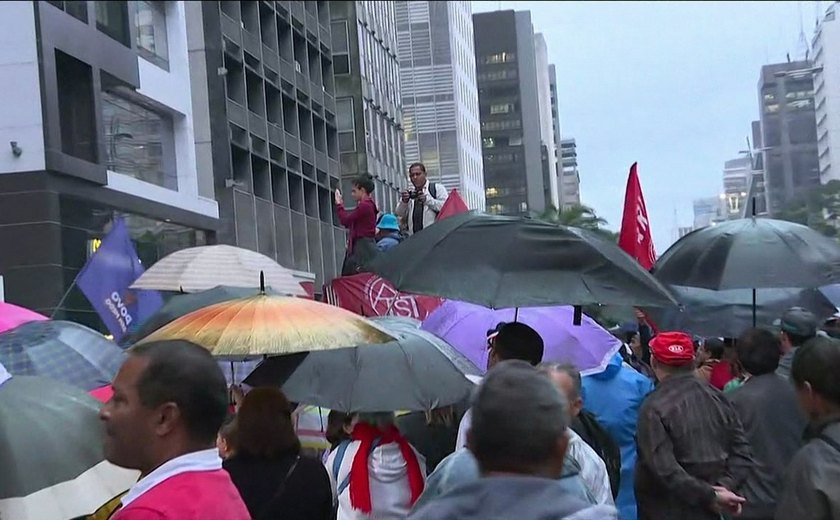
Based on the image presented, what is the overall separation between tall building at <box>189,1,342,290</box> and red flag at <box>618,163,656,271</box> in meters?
21.0

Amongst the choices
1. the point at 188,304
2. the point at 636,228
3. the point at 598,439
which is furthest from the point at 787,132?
the point at 598,439

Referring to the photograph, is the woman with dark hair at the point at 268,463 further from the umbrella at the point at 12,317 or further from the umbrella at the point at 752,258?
the umbrella at the point at 752,258

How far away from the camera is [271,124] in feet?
132

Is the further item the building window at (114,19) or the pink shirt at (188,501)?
the building window at (114,19)

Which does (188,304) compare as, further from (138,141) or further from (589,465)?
(138,141)

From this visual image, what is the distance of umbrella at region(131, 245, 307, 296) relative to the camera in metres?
10.2

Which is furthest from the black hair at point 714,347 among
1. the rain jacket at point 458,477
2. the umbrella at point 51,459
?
the umbrella at point 51,459

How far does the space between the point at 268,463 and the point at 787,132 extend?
13660mm

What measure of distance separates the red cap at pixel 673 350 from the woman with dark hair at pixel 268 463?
1.93 m

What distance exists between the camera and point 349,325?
5.29m

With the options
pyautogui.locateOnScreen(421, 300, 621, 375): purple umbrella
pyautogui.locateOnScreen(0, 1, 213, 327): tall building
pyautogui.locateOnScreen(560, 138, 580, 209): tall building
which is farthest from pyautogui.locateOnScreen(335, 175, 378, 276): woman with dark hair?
pyautogui.locateOnScreen(560, 138, 580, 209): tall building

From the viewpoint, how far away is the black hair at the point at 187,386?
109 inches

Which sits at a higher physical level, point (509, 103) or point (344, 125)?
point (509, 103)

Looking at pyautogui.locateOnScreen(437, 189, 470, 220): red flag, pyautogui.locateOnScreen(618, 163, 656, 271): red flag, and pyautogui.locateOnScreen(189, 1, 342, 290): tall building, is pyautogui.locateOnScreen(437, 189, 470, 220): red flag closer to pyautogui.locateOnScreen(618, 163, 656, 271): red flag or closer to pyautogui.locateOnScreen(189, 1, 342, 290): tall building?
pyautogui.locateOnScreen(618, 163, 656, 271): red flag
